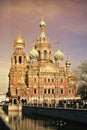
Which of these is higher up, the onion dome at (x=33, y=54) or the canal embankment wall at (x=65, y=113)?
the onion dome at (x=33, y=54)

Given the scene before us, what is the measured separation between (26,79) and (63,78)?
800 centimetres

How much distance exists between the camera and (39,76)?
221 ft

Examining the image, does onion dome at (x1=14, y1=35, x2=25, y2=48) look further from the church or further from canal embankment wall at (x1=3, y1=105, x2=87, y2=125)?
canal embankment wall at (x1=3, y1=105, x2=87, y2=125)

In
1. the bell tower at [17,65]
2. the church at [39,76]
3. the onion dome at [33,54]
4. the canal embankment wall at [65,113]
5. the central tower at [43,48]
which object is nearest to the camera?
the canal embankment wall at [65,113]

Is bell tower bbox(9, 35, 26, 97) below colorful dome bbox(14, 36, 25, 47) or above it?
below

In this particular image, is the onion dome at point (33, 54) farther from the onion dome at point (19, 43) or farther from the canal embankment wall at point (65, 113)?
the canal embankment wall at point (65, 113)

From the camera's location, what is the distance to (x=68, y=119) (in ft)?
105

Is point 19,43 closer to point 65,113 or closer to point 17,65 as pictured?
point 17,65

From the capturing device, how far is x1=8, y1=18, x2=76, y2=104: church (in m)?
66.8

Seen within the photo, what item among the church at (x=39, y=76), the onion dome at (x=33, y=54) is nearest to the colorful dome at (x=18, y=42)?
the church at (x=39, y=76)

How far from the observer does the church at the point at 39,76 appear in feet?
219

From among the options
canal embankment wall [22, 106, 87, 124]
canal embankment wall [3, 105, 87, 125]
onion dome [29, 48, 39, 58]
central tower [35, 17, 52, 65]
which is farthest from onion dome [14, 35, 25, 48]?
canal embankment wall [22, 106, 87, 124]

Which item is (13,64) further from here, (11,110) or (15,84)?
(11,110)

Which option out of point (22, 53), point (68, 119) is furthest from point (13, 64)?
point (68, 119)
